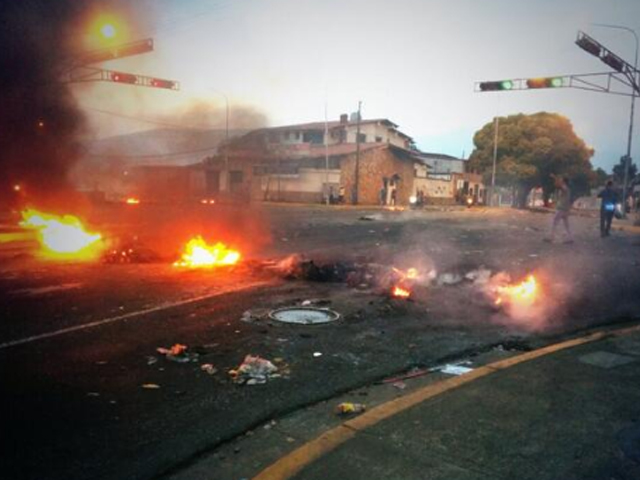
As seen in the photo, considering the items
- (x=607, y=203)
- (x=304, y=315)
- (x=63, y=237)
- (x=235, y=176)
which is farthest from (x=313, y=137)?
(x=304, y=315)

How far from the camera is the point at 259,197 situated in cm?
4297

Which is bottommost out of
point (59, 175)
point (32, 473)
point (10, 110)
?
point (32, 473)

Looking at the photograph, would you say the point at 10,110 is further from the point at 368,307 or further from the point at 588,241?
the point at 588,241

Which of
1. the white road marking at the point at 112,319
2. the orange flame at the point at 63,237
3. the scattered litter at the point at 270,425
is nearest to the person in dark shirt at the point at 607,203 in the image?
the white road marking at the point at 112,319

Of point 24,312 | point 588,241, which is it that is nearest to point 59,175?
point 24,312

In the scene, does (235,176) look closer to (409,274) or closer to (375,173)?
(375,173)

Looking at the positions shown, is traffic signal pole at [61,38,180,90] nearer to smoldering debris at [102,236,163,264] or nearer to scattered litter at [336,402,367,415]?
smoldering debris at [102,236,163,264]

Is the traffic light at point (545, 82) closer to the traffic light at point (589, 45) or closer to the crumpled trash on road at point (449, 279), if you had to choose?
the traffic light at point (589, 45)

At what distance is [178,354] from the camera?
438cm

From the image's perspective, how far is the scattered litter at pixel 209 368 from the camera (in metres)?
4.00

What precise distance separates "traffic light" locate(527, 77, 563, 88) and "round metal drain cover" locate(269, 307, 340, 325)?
2237 cm

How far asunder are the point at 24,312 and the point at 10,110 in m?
13.2

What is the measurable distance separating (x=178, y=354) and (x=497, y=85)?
2482cm

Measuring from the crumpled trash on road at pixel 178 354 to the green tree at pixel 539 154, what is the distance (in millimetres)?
47276
